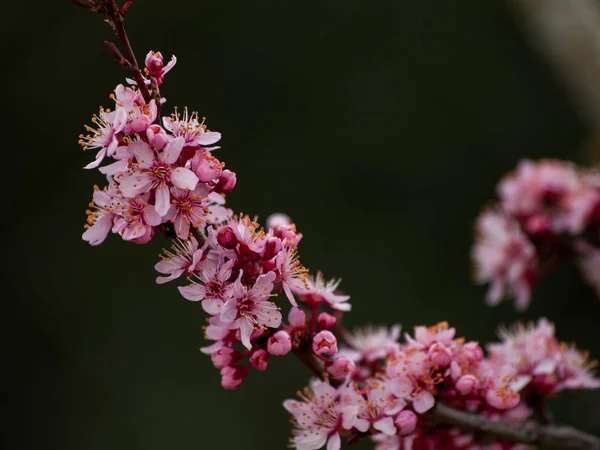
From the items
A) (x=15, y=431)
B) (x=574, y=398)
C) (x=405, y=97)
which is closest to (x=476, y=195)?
(x=405, y=97)

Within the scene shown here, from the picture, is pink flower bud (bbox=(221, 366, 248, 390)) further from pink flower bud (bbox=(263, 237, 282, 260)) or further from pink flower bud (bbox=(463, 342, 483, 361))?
pink flower bud (bbox=(463, 342, 483, 361))

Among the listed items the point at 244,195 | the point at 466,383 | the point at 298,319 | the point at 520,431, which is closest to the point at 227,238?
the point at 298,319

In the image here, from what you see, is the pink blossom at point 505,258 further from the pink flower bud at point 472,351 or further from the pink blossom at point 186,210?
the pink blossom at point 186,210

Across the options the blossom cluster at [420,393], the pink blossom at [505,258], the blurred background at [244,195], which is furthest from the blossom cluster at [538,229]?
the blurred background at [244,195]

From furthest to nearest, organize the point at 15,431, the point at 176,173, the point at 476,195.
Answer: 1. the point at 476,195
2. the point at 15,431
3. the point at 176,173

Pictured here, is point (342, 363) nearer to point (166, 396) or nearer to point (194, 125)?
point (194, 125)

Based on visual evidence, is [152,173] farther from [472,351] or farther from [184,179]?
[472,351]

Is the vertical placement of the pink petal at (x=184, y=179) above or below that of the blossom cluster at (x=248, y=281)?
above
